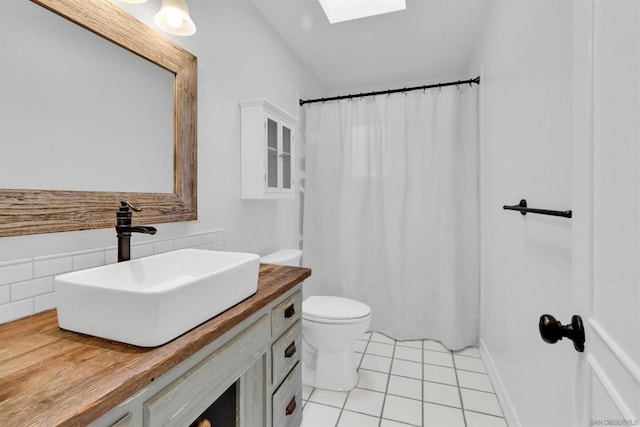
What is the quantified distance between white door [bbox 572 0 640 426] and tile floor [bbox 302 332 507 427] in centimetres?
125

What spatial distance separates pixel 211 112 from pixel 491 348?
2.19 m

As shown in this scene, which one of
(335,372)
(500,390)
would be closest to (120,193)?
(335,372)

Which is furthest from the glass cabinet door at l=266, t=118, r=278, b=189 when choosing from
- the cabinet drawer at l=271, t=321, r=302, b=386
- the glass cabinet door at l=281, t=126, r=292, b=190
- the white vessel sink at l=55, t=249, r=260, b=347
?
the white vessel sink at l=55, t=249, r=260, b=347

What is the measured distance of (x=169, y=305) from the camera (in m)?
0.71

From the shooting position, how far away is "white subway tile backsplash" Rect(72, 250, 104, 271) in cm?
99

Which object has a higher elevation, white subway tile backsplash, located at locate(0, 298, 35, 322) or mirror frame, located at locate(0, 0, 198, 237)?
mirror frame, located at locate(0, 0, 198, 237)

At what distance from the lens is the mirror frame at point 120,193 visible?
0.88 meters

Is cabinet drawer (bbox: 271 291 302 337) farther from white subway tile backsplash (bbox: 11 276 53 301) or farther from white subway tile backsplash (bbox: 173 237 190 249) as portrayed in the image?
white subway tile backsplash (bbox: 11 276 53 301)

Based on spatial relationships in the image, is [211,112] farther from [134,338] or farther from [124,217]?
[134,338]

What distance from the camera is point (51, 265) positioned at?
93cm

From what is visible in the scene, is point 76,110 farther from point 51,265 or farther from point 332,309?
point 332,309

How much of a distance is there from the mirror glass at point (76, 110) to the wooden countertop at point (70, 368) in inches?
16.9

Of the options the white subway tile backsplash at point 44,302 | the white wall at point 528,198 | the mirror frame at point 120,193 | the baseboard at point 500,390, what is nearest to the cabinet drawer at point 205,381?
the white subway tile backsplash at point 44,302

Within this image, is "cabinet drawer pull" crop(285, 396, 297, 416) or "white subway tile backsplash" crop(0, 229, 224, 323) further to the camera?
"cabinet drawer pull" crop(285, 396, 297, 416)
